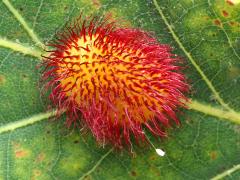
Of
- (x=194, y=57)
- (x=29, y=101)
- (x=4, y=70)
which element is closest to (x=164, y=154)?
(x=194, y=57)

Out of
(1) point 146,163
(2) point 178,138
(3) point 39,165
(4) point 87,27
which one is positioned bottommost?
(3) point 39,165

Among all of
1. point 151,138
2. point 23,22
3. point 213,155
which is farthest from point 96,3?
point 213,155

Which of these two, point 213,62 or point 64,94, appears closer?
point 64,94

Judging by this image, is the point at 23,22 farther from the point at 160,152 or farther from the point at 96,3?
the point at 160,152

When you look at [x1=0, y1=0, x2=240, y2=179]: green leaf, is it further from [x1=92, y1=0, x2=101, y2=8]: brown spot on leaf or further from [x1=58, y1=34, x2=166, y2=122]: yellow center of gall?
[x1=58, y1=34, x2=166, y2=122]: yellow center of gall

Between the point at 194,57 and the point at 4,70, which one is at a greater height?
the point at 194,57

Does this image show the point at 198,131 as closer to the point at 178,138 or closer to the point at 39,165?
the point at 178,138

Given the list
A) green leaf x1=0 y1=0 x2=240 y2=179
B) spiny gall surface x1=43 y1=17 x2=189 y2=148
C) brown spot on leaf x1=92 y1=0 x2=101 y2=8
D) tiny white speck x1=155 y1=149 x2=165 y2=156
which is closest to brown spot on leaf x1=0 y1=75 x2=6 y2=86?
green leaf x1=0 y1=0 x2=240 y2=179
